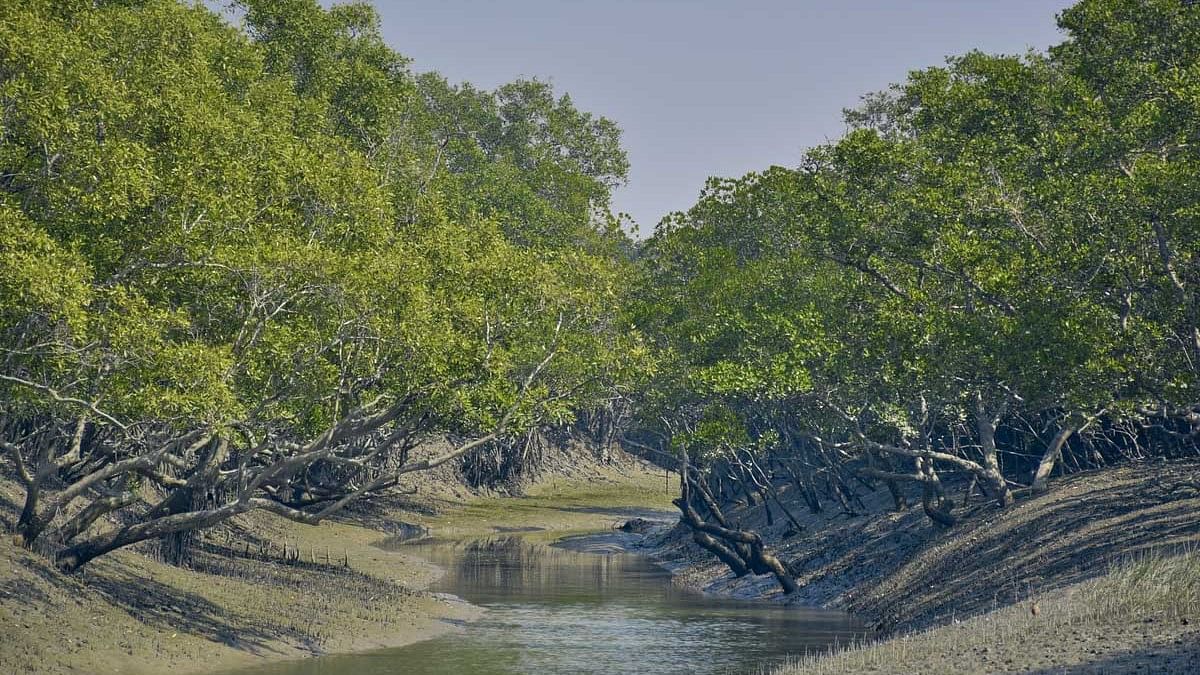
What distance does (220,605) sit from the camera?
34.3m

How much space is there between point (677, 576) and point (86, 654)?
30.8m

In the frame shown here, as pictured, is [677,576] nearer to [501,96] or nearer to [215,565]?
[215,565]

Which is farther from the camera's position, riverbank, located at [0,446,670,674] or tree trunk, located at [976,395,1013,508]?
tree trunk, located at [976,395,1013,508]

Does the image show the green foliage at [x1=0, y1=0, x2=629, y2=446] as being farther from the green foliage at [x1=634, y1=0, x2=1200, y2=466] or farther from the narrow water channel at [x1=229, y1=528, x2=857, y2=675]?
the green foliage at [x1=634, y1=0, x2=1200, y2=466]

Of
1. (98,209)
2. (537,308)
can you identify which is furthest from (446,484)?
(98,209)

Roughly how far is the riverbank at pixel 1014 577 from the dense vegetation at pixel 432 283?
2.15 meters

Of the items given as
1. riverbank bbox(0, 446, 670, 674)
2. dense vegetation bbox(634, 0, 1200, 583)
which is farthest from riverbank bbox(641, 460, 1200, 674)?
riverbank bbox(0, 446, 670, 674)

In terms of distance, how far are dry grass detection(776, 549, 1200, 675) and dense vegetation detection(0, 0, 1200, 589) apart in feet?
21.0

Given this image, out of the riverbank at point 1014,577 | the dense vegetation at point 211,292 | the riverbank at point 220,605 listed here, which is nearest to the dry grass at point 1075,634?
the riverbank at point 1014,577

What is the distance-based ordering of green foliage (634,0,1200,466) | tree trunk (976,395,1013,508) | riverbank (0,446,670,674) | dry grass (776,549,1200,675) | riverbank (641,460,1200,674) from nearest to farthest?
1. dry grass (776,549,1200,675)
2. riverbank (641,460,1200,674)
3. riverbank (0,446,670,674)
4. green foliage (634,0,1200,466)
5. tree trunk (976,395,1013,508)

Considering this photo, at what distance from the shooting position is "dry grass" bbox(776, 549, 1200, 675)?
1992cm

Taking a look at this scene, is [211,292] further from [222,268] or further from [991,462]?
[991,462]

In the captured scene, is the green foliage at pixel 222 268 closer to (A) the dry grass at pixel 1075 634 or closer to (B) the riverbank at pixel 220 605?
(B) the riverbank at pixel 220 605

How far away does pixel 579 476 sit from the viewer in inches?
4026
